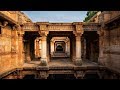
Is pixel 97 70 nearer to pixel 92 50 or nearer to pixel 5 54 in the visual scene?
pixel 92 50

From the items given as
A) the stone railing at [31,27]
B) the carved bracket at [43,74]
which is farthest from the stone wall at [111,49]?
the stone railing at [31,27]

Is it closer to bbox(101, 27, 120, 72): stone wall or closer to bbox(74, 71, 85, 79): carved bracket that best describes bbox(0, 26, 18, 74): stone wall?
bbox(74, 71, 85, 79): carved bracket

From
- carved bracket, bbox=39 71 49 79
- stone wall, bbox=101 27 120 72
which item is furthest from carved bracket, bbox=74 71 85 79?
carved bracket, bbox=39 71 49 79

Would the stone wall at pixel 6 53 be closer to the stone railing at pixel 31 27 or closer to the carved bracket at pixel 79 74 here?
the stone railing at pixel 31 27

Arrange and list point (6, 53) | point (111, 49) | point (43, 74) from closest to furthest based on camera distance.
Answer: point (6, 53)
point (111, 49)
point (43, 74)

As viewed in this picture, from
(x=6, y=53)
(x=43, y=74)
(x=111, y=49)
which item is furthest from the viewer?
(x=43, y=74)

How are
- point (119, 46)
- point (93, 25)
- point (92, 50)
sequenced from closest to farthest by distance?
point (119, 46)
point (93, 25)
point (92, 50)

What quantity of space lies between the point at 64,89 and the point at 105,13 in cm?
1202

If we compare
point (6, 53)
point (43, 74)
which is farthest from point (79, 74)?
point (6, 53)

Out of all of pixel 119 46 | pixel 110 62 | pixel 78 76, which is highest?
pixel 119 46

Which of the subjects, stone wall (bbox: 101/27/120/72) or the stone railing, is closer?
stone wall (bbox: 101/27/120/72)

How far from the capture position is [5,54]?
1130 centimetres

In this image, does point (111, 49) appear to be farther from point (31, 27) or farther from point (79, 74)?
point (31, 27)
